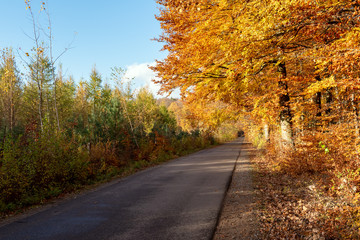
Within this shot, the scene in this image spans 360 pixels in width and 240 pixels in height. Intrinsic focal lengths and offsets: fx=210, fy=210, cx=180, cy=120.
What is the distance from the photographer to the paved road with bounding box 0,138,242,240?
4.32m

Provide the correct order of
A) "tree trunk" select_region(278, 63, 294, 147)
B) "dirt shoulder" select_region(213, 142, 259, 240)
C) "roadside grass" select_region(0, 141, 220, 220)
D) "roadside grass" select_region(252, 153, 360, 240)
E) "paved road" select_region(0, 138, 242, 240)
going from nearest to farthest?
"roadside grass" select_region(252, 153, 360, 240)
"dirt shoulder" select_region(213, 142, 259, 240)
"paved road" select_region(0, 138, 242, 240)
"roadside grass" select_region(0, 141, 220, 220)
"tree trunk" select_region(278, 63, 294, 147)

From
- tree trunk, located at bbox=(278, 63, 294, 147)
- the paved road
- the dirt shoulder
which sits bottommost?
the dirt shoulder

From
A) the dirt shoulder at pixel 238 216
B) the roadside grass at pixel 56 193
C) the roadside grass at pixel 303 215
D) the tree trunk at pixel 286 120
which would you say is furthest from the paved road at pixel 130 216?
the tree trunk at pixel 286 120

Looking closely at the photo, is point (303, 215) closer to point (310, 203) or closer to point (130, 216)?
point (310, 203)

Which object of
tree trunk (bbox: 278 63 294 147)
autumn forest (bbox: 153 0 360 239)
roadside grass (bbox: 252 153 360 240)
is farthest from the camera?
tree trunk (bbox: 278 63 294 147)

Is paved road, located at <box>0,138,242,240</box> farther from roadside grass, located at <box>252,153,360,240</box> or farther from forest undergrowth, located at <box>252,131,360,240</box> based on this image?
forest undergrowth, located at <box>252,131,360,240</box>

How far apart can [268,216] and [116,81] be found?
617 inches

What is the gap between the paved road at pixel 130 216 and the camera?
432 cm

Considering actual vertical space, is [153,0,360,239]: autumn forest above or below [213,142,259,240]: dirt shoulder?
above

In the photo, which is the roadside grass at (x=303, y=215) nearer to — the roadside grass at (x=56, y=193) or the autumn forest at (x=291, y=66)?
the autumn forest at (x=291, y=66)

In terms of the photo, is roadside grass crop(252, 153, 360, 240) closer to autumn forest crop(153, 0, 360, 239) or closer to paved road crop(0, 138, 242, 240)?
autumn forest crop(153, 0, 360, 239)

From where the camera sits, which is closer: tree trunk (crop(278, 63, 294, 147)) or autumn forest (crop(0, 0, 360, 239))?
autumn forest (crop(0, 0, 360, 239))

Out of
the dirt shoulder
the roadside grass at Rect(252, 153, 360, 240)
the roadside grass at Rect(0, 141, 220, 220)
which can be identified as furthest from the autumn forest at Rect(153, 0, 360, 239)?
the roadside grass at Rect(0, 141, 220, 220)

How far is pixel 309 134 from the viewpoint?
8.84 metres
